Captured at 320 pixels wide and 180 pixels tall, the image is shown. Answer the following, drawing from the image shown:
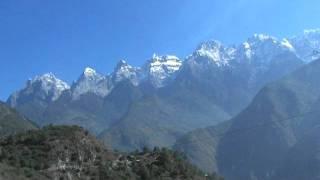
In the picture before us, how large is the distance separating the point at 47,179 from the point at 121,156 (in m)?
16.9

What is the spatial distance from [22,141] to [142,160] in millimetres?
15098

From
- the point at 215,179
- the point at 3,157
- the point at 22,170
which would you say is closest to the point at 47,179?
the point at 22,170

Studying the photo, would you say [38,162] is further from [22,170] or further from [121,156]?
[121,156]

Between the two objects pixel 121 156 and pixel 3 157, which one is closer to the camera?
pixel 3 157

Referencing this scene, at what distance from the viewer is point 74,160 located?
86312mm

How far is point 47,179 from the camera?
79.0 meters

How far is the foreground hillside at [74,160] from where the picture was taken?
81.3m

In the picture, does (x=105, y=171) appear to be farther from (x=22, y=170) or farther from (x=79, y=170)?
(x=22, y=170)

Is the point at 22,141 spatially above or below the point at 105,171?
above

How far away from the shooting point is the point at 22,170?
80000 mm

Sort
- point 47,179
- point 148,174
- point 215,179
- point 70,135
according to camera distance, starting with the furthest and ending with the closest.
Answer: point 215,179, point 70,135, point 148,174, point 47,179

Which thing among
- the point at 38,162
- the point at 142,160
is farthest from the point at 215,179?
the point at 38,162

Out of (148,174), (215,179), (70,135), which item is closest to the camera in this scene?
(148,174)

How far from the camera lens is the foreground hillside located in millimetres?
81312
